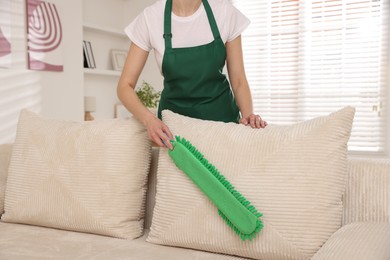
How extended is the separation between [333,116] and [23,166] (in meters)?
1.10

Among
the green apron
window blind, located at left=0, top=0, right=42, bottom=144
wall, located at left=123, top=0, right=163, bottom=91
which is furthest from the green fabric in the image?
wall, located at left=123, top=0, right=163, bottom=91

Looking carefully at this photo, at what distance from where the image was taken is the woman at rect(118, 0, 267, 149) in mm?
1690

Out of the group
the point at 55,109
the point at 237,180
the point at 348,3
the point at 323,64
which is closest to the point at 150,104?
the point at 55,109

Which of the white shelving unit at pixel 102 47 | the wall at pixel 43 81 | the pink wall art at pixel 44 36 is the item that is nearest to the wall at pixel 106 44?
the white shelving unit at pixel 102 47

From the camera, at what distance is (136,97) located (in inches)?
64.4

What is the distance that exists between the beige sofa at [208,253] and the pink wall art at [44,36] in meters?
2.22

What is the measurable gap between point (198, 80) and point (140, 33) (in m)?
0.28

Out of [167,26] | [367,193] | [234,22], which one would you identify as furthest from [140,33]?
[367,193]

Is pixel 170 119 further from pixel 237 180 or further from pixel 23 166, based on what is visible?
pixel 23 166

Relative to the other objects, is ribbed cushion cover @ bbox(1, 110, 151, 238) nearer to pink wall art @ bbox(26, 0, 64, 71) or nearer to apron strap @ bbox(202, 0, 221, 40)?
apron strap @ bbox(202, 0, 221, 40)

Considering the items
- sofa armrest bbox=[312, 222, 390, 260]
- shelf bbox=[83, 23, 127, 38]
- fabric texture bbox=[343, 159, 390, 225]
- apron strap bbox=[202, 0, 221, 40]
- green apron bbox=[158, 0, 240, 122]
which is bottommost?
sofa armrest bbox=[312, 222, 390, 260]

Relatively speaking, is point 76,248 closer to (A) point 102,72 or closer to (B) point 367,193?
(B) point 367,193

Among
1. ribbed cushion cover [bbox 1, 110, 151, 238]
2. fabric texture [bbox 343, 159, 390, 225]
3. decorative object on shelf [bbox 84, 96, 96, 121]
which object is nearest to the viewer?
fabric texture [bbox 343, 159, 390, 225]

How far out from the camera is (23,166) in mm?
1676
